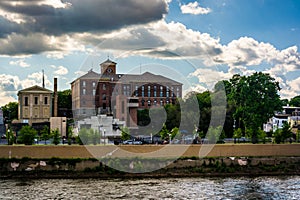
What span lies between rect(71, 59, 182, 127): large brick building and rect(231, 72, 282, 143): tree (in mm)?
8817

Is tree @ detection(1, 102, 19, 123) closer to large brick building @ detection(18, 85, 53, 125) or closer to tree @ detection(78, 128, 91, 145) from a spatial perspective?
large brick building @ detection(18, 85, 53, 125)

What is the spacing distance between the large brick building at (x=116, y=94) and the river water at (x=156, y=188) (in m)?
26.1

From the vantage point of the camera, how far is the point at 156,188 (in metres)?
29.5

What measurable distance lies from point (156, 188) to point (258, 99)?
2780 cm

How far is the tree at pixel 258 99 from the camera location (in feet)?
176

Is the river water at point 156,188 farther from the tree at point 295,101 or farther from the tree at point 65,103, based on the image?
the tree at point 295,101

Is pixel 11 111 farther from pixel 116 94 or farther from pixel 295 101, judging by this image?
pixel 295 101

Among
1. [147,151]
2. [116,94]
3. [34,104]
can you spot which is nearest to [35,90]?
[34,104]

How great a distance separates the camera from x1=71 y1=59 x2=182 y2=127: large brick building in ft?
200

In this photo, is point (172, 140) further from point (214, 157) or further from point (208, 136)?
point (214, 157)

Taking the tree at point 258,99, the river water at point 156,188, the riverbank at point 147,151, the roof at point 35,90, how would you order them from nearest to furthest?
the river water at point 156,188
the riverbank at point 147,151
the tree at point 258,99
the roof at point 35,90

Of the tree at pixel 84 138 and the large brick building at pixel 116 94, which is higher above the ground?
the large brick building at pixel 116 94

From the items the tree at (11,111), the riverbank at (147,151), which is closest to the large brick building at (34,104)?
the tree at (11,111)

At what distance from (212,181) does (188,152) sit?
17.2 ft
